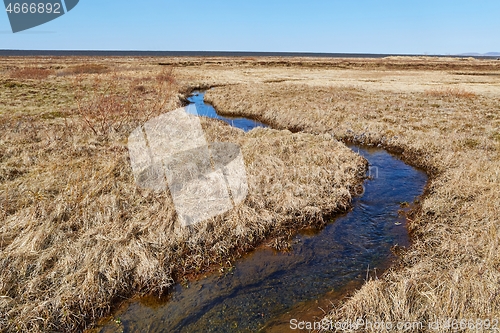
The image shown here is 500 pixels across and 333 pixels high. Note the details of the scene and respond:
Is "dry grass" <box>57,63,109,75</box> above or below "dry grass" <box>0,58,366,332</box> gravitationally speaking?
above

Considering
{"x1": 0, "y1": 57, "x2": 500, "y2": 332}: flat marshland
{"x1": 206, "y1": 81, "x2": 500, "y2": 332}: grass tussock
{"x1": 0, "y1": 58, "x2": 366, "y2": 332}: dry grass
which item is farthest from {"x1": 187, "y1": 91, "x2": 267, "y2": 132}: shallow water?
{"x1": 0, "y1": 58, "x2": 366, "y2": 332}: dry grass

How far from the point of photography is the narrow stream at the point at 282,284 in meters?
6.24

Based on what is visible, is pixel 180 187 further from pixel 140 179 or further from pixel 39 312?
pixel 39 312

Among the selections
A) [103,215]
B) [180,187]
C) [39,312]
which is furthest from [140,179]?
[39,312]

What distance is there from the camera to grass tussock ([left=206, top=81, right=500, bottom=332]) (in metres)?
5.52

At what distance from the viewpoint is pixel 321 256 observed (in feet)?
27.3

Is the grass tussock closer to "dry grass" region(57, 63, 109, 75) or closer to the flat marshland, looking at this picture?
the flat marshland

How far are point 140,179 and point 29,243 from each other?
4031mm

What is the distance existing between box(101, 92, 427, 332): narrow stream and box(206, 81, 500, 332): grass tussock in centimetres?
68

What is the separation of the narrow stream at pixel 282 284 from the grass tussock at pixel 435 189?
68 centimetres

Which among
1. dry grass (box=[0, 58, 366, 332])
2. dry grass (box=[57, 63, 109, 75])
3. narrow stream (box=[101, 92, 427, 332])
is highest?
dry grass (box=[57, 63, 109, 75])
